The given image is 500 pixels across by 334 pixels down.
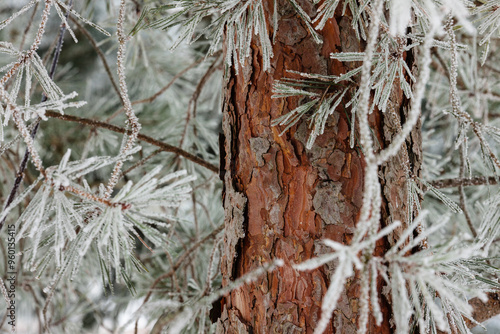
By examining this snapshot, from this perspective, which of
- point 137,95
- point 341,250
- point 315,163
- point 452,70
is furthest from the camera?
point 137,95

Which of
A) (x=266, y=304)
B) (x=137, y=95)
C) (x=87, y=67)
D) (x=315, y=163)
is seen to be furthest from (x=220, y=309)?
(x=87, y=67)

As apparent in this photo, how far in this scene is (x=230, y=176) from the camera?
576mm

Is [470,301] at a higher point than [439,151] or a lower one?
lower

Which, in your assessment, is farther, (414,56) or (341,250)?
(414,56)

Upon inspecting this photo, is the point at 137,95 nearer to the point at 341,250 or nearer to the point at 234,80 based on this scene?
the point at 234,80

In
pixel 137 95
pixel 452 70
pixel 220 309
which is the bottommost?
pixel 220 309

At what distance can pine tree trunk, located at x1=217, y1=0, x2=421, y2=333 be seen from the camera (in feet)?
1.64

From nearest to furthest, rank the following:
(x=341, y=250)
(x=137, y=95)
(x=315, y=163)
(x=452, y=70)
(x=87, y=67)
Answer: (x=341, y=250) → (x=452, y=70) → (x=315, y=163) → (x=137, y=95) → (x=87, y=67)

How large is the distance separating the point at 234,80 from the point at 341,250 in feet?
1.21

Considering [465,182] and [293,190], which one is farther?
[465,182]

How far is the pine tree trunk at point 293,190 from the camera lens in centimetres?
50

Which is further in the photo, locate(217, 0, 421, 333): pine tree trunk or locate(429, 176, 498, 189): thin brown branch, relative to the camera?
locate(429, 176, 498, 189): thin brown branch

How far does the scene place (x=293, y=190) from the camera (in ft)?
1.69

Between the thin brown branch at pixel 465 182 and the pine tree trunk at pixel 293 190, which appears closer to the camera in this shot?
the pine tree trunk at pixel 293 190
